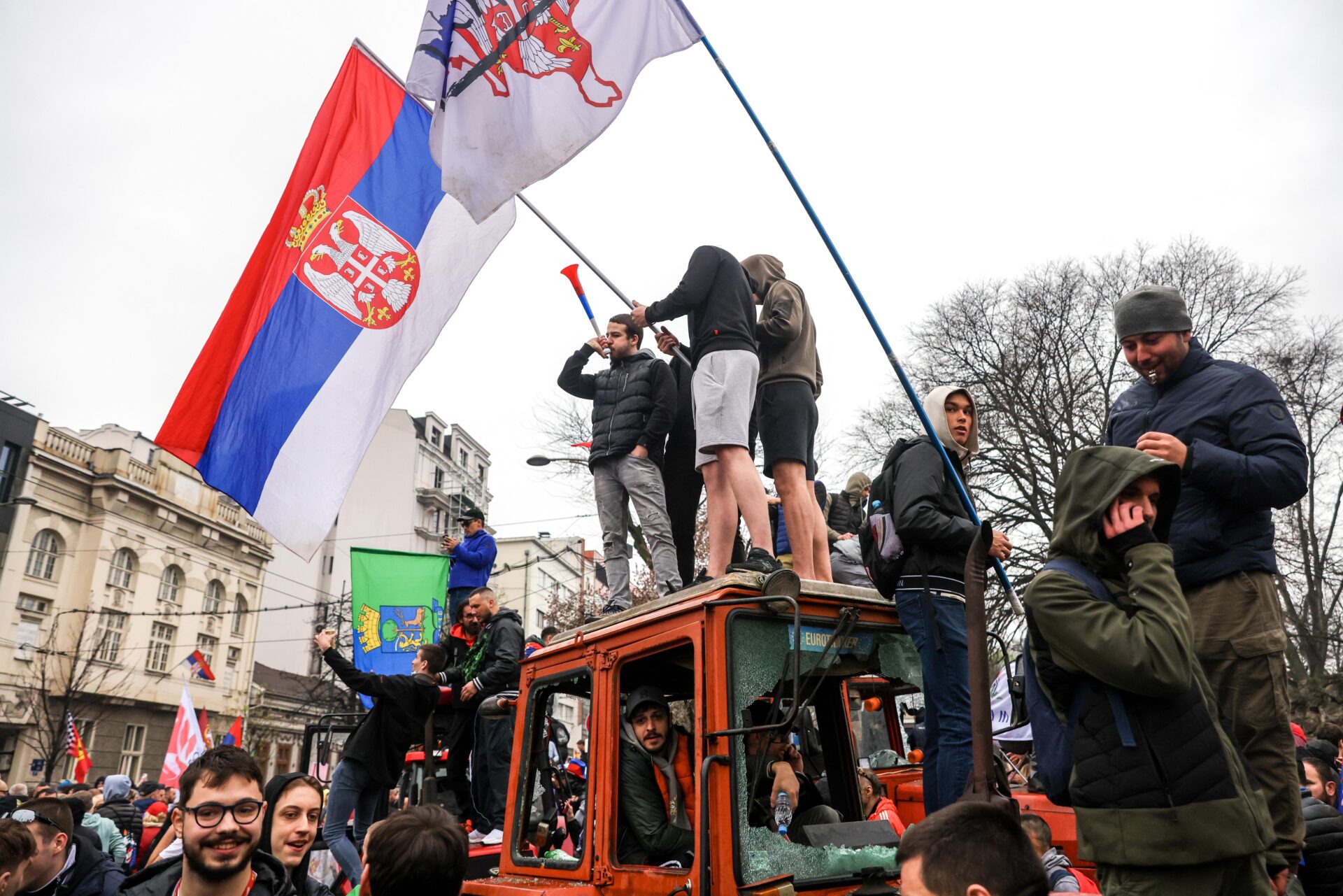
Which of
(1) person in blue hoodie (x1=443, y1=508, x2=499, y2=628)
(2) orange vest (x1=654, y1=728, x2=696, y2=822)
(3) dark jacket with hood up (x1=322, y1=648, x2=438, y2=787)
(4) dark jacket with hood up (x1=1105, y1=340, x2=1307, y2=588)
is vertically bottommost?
(2) orange vest (x1=654, y1=728, x2=696, y2=822)

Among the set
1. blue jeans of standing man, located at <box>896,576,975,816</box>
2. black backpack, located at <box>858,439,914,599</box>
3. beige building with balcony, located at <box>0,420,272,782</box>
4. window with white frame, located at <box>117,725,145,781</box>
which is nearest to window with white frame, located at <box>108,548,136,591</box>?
beige building with balcony, located at <box>0,420,272,782</box>

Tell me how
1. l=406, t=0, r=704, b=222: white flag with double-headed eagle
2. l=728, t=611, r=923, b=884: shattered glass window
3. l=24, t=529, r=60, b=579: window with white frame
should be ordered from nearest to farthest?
l=728, t=611, r=923, b=884: shattered glass window < l=406, t=0, r=704, b=222: white flag with double-headed eagle < l=24, t=529, r=60, b=579: window with white frame

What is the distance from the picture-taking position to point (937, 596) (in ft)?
13.5

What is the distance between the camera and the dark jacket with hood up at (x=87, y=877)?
4926mm

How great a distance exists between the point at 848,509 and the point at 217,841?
644 cm

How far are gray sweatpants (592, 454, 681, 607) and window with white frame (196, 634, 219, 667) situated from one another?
133 ft

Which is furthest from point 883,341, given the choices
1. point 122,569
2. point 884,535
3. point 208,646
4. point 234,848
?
point 208,646

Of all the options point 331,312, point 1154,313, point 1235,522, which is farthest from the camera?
point 331,312

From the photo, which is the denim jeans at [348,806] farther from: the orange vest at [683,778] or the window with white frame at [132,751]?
the window with white frame at [132,751]

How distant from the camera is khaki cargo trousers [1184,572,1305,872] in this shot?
3068 mm

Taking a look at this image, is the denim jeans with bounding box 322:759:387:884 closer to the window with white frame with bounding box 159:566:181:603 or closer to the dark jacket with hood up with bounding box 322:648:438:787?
the dark jacket with hood up with bounding box 322:648:438:787

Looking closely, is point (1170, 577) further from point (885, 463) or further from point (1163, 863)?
point (885, 463)

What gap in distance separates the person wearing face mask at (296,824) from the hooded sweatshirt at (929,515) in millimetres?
2897

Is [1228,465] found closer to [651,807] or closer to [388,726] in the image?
[651,807]
